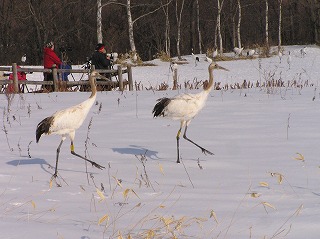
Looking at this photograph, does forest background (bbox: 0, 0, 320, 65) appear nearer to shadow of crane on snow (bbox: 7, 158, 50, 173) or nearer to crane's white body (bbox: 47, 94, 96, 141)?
shadow of crane on snow (bbox: 7, 158, 50, 173)

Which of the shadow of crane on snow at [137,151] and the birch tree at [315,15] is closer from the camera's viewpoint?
the shadow of crane on snow at [137,151]

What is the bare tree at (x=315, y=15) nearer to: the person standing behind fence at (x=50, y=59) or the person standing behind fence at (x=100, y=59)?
the person standing behind fence at (x=100, y=59)

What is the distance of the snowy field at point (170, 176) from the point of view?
12.2 ft

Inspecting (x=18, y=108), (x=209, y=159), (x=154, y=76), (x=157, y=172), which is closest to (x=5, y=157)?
(x=157, y=172)

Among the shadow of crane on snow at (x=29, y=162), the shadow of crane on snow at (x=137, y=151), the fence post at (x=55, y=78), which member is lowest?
the shadow of crane on snow at (x=137, y=151)

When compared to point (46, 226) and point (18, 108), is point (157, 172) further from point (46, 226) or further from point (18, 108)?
Answer: point (18, 108)

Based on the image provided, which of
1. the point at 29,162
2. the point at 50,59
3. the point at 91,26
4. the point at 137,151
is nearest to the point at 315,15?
the point at 91,26

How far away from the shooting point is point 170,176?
19.6 ft

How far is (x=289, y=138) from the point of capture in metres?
7.85

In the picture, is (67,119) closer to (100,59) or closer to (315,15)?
(100,59)

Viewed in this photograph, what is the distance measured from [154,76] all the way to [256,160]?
20.1 meters

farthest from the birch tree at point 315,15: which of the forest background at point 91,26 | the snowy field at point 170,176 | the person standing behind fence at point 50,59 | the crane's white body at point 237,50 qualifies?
the snowy field at point 170,176

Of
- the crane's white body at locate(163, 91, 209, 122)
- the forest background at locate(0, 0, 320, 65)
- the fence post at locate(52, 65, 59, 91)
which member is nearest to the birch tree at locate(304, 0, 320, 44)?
the forest background at locate(0, 0, 320, 65)

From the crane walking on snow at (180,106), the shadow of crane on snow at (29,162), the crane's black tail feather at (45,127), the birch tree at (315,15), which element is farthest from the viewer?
the birch tree at (315,15)
